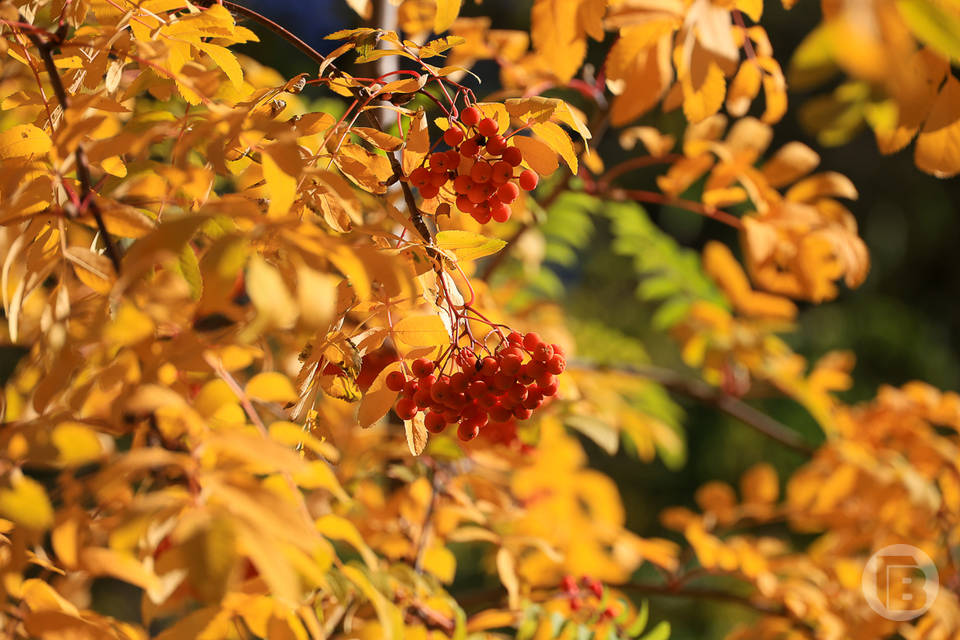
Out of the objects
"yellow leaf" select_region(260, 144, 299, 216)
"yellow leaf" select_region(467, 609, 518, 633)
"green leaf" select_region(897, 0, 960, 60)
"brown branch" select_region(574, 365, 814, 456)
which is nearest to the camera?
"green leaf" select_region(897, 0, 960, 60)

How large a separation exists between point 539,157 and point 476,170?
2.5 inches

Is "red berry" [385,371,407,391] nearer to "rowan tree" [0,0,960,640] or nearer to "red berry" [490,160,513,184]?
"rowan tree" [0,0,960,640]

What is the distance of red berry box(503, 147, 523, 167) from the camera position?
0.58 meters

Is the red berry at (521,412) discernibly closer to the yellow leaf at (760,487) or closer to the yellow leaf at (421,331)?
the yellow leaf at (421,331)

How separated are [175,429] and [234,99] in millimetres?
319

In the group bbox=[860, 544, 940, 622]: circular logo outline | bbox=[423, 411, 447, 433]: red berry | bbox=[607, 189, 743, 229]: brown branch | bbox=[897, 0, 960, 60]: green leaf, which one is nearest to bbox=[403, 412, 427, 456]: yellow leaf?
bbox=[423, 411, 447, 433]: red berry

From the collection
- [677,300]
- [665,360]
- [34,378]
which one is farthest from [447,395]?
[665,360]

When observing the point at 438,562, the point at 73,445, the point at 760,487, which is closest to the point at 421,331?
the point at 73,445

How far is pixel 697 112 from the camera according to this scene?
674 mm

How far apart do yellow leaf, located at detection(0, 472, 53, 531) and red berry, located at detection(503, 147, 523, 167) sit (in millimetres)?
410

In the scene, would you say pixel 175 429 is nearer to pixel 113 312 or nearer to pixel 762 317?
pixel 113 312

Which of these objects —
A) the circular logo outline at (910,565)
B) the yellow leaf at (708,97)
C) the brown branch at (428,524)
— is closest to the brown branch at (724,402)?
the circular logo outline at (910,565)

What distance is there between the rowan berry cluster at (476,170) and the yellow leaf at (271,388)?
0.21 m

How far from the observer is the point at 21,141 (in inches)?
22.5
